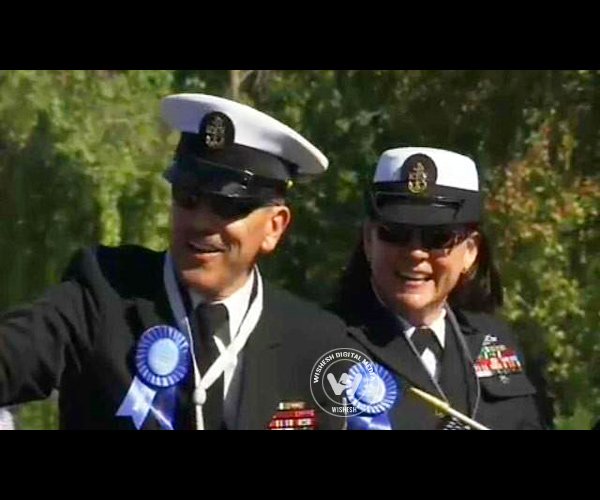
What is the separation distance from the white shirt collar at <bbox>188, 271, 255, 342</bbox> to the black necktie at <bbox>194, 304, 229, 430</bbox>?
0.02 meters

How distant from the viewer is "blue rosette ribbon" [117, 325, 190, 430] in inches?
144

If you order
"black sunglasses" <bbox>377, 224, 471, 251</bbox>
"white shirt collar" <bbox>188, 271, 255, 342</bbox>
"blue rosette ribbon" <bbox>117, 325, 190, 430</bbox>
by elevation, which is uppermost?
"black sunglasses" <bbox>377, 224, 471, 251</bbox>

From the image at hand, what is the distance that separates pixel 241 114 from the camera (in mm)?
3701

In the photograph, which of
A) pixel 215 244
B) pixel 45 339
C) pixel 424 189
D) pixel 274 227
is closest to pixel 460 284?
pixel 424 189

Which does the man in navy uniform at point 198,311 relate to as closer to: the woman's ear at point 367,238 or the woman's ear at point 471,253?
the woman's ear at point 367,238

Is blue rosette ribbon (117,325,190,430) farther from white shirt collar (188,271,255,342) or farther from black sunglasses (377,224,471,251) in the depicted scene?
black sunglasses (377,224,471,251)

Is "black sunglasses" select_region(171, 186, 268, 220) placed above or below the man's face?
above

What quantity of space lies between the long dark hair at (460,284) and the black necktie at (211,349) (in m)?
0.33

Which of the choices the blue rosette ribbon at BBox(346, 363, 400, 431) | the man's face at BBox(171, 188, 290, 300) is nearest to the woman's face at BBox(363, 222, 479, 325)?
the blue rosette ribbon at BBox(346, 363, 400, 431)

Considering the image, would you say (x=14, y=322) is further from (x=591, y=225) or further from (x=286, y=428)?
(x=591, y=225)
